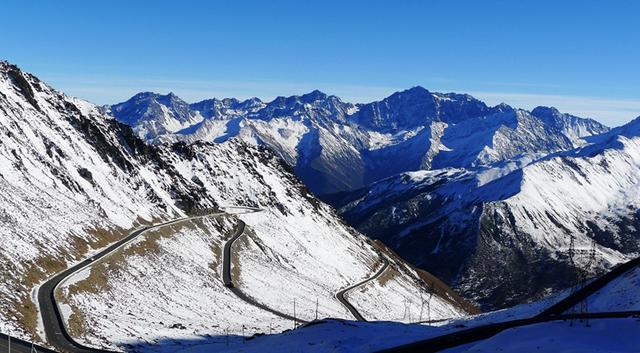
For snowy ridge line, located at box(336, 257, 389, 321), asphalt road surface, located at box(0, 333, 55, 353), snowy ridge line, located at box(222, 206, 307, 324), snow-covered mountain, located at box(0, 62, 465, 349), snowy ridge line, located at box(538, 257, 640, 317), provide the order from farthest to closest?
snowy ridge line, located at box(336, 257, 389, 321), snowy ridge line, located at box(222, 206, 307, 324), snow-covered mountain, located at box(0, 62, 465, 349), snowy ridge line, located at box(538, 257, 640, 317), asphalt road surface, located at box(0, 333, 55, 353)

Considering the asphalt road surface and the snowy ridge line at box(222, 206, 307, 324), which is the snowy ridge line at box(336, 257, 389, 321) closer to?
the snowy ridge line at box(222, 206, 307, 324)

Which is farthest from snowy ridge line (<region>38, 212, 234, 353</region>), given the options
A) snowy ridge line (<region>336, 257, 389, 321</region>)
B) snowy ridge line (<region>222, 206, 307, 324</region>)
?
snowy ridge line (<region>336, 257, 389, 321</region>)

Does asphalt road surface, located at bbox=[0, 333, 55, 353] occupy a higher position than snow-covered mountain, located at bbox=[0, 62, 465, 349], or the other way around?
snow-covered mountain, located at bbox=[0, 62, 465, 349]

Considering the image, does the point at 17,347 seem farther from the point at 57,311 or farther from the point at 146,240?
the point at 146,240

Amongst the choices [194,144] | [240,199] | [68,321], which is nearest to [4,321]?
[68,321]

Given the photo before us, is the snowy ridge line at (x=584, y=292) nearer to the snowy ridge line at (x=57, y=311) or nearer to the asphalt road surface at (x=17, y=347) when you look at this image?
the snowy ridge line at (x=57, y=311)

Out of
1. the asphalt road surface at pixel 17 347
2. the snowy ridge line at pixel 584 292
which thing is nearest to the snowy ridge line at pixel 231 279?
the snowy ridge line at pixel 584 292

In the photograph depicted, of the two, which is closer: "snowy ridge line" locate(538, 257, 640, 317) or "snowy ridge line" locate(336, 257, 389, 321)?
"snowy ridge line" locate(538, 257, 640, 317)

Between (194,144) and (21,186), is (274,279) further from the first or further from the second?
(194,144)
